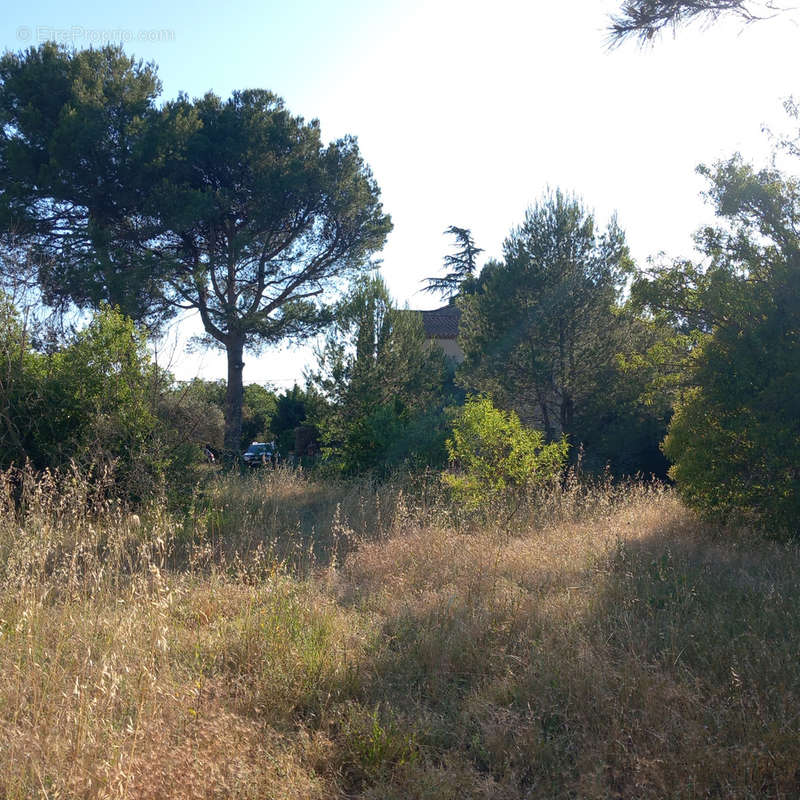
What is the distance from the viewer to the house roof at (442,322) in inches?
1176

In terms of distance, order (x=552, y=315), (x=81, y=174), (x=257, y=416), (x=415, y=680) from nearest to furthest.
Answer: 1. (x=415, y=680)
2. (x=552, y=315)
3. (x=81, y=174)
4. (x=257, y=416)

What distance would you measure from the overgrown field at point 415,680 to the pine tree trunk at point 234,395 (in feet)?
43.9

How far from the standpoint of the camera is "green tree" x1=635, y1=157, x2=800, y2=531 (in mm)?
6527

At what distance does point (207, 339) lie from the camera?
19.0 meters

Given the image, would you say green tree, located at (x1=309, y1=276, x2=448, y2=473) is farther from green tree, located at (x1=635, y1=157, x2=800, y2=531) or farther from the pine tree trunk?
green tree, located at (x1=635, y1=157, x2=800, y2=531)

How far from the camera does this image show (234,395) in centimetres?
1933

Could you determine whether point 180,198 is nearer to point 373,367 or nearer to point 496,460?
point 373,367

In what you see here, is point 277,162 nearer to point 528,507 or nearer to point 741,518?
point 528,507

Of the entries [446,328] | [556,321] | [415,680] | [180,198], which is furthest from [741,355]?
[446,328]

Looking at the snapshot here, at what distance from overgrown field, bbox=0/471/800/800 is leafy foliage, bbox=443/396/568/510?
264cm

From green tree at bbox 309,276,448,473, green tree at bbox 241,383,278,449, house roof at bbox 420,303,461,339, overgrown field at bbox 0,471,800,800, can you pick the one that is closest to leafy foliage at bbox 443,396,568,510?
overgrown field at bbox 0,471,800,800

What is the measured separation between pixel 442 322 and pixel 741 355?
24802 millimetres

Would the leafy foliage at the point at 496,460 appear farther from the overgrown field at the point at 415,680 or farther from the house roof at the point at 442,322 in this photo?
the house roof at the point at 442,322

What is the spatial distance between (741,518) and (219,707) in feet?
18.7
